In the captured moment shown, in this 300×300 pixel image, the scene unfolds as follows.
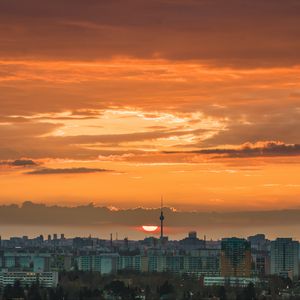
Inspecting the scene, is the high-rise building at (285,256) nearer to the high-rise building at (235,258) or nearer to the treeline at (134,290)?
the high-rise building at (235,258)

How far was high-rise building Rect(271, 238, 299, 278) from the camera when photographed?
438ft

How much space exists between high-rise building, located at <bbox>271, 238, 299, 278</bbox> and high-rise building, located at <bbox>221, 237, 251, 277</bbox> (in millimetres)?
2622

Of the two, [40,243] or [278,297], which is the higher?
[40,243]

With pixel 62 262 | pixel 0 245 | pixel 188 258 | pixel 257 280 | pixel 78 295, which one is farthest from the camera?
pixel 0 245

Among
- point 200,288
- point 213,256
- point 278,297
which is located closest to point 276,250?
point 213,256

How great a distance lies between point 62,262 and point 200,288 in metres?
39.3

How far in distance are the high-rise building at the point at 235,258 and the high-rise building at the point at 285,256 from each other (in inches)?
103

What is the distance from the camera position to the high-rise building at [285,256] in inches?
5256

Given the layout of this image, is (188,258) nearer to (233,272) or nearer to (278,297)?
(233,272)

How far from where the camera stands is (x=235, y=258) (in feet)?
424

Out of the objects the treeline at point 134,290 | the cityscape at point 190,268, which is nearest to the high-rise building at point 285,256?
the cityscape at point 190,268

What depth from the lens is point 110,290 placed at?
275ft

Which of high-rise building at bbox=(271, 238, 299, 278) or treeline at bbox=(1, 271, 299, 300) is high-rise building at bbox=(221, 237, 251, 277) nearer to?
high-rise building at bbox=(271, 238, 299, 278)

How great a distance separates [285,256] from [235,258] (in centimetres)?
1063
